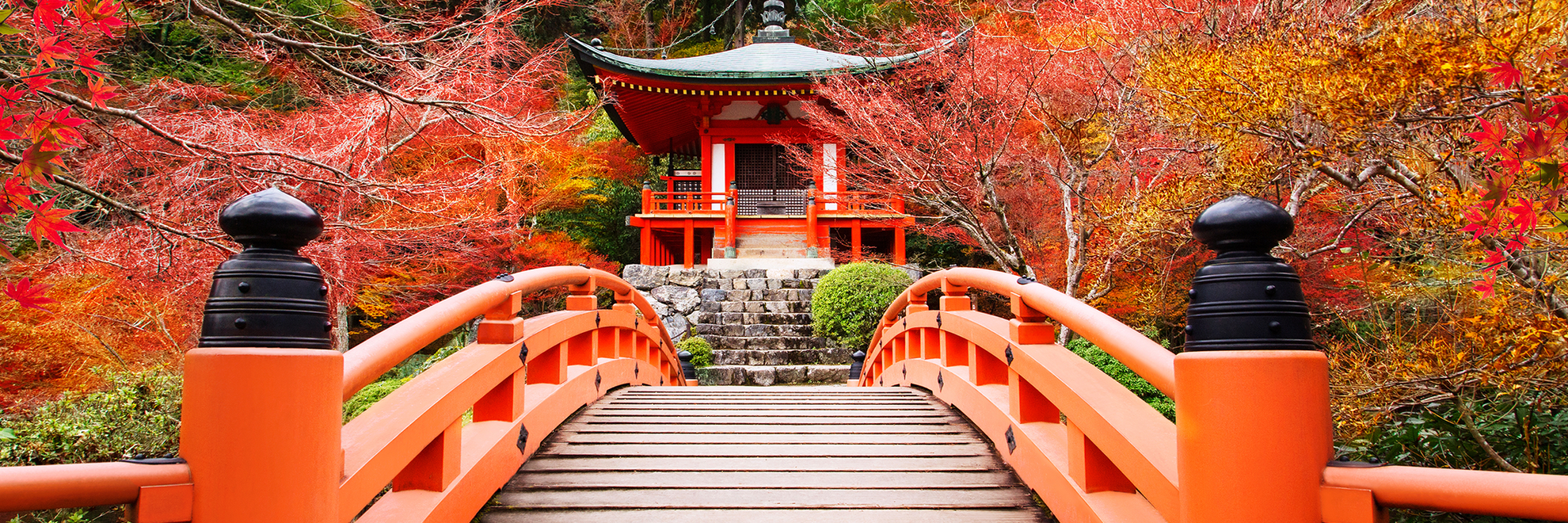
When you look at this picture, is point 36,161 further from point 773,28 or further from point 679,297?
point 773,28

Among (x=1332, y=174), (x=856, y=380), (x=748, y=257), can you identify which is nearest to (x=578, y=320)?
(x=1332, y=174)

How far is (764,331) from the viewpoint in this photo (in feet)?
34.1

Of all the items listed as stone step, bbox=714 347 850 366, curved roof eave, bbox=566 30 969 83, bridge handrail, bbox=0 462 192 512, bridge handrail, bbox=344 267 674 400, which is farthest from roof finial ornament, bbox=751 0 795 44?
bridge handrail, bbox=0 462 192 512

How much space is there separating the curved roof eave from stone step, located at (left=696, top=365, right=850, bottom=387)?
3.58 meters

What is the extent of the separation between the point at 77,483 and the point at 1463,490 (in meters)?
1.96

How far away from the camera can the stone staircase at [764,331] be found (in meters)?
9.26

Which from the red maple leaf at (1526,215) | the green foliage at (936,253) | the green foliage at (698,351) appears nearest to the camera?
the red maple leaf at (1526,215)

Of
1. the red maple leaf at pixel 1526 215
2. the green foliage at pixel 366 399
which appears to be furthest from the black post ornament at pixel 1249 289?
the green foliage at pixel 366 399

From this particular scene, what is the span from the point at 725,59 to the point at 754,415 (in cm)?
1202

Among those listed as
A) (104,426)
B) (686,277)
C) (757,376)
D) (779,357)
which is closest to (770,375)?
(757,376)

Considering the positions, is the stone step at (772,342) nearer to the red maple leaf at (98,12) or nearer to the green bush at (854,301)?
the green bush at (854,301)

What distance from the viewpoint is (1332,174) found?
3846 millimetres

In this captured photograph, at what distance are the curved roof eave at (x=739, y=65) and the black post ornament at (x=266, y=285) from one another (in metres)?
8.66

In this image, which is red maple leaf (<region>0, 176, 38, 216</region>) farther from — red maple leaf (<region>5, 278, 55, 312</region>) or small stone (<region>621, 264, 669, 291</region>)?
small stone (<region>621, 264, 669, 291</region>)
